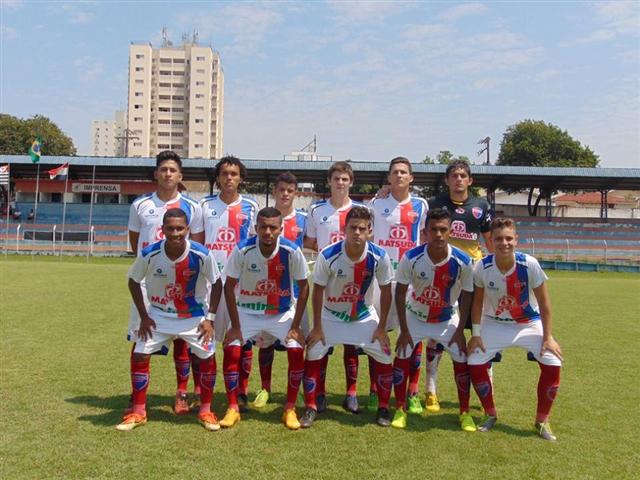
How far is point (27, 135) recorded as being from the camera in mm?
51125

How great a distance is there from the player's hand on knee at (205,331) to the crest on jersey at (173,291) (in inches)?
10.7

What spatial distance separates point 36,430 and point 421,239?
3334mm

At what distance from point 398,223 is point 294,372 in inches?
62.5

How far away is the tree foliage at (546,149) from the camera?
157 feet

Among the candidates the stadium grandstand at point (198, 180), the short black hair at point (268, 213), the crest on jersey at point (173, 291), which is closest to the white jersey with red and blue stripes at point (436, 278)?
the short black hair at point (268, 213)

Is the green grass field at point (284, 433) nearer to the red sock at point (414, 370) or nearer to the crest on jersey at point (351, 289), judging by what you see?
the red sock at point (414, 370)

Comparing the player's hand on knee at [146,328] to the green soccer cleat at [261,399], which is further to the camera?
the green soccer cleat at [261,399]

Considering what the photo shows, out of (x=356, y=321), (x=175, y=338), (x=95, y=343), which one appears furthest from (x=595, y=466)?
(x=95, y=343)

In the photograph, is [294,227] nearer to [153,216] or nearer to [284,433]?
[153,216]

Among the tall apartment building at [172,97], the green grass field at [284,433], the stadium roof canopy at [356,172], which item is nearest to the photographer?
the green grass field at [284,433]

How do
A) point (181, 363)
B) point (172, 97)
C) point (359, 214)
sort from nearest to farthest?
point (359, 214) < point (181, 363) < point (172, 97)

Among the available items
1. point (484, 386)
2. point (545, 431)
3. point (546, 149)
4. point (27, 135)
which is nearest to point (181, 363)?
point (484, 386)

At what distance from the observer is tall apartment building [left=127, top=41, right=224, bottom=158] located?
270 ft

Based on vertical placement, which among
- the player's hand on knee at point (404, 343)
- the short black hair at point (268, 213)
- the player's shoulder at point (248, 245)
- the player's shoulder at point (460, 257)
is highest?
the short black hair at point (268, 213)
